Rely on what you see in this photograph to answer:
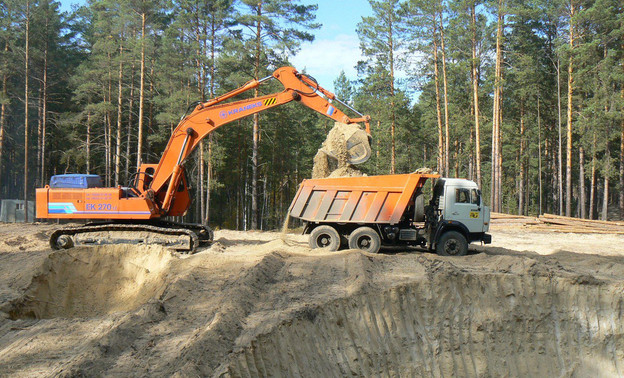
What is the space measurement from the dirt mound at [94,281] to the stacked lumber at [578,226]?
57.7 feet

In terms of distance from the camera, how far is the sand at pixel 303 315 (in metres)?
5.57

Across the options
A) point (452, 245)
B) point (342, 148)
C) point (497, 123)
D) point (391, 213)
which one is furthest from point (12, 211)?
point (497, 123)

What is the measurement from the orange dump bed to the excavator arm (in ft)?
6.23

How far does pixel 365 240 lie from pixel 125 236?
621 cm

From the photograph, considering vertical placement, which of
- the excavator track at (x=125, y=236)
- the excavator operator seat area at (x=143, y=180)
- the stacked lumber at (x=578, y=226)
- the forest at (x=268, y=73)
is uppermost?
the forest at (x=268, y=73)

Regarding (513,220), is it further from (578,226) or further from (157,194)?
(157,194)

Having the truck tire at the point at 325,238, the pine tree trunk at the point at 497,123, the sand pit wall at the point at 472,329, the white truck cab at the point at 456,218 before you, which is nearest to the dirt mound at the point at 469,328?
the sand pit wall at the point at 472,329

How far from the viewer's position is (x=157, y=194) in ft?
40.9

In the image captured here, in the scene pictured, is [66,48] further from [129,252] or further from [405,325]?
[405,325]

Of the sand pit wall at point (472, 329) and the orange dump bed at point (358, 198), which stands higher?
the orange dump bed at point (358, 198)

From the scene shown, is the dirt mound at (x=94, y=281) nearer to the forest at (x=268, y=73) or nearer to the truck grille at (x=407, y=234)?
the truck grille at (x=407, y=234)

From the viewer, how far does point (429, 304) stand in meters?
7.88

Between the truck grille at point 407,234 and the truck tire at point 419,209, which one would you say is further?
the truck tire at point 419,209

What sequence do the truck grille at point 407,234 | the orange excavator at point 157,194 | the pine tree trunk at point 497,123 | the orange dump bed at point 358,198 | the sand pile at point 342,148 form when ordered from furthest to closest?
1. the pine tree trunk at point 497,123
2. the sand pile at point 342,148
3. the truck grille at point 407,234
4. the orange dump bed at point 358,198
5. the orange excavator at point 157,194
